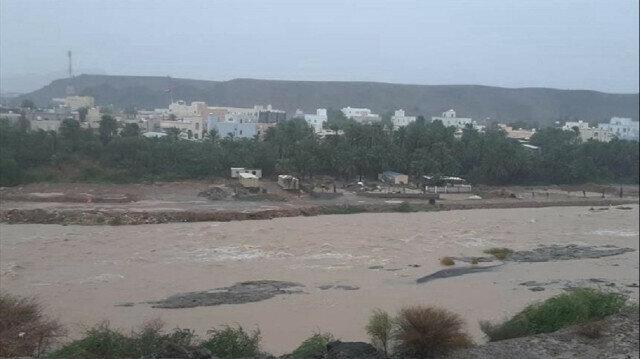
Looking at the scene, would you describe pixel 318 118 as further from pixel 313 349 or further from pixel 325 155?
pixel 313 349

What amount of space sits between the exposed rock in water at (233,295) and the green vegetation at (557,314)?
253cm

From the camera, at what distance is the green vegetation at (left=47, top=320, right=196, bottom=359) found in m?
4.38

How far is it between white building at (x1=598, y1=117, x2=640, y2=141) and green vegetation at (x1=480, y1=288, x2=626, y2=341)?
27538mm

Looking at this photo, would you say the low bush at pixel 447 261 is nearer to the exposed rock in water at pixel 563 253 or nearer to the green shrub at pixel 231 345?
Result: the exposed rock in water at pixel 563 253

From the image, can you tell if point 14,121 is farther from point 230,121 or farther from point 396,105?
point 396,105

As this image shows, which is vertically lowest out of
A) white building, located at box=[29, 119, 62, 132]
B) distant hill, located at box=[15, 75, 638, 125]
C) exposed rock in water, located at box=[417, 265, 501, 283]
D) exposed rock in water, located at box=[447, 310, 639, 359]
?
exposed rock in water, located at box=[417, 265, 501, 283]

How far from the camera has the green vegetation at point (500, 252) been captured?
9.59 metres

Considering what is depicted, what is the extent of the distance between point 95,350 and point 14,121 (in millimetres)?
9168

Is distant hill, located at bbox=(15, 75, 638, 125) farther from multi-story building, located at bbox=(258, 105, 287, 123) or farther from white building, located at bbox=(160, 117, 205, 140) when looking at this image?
white building, located at bbox=(160, 117, 205, 140)

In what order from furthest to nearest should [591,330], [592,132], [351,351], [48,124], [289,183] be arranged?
[592,132] → [48,124] → [289,183] → [591,330] → [351,351]

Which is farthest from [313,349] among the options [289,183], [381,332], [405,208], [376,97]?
[376,97]

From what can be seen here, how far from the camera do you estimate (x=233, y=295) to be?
6945mm

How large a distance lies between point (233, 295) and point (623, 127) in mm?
31329

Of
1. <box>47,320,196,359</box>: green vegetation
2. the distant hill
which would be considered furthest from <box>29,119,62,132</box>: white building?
<box>47,320,196,359</box>: green vegetation
